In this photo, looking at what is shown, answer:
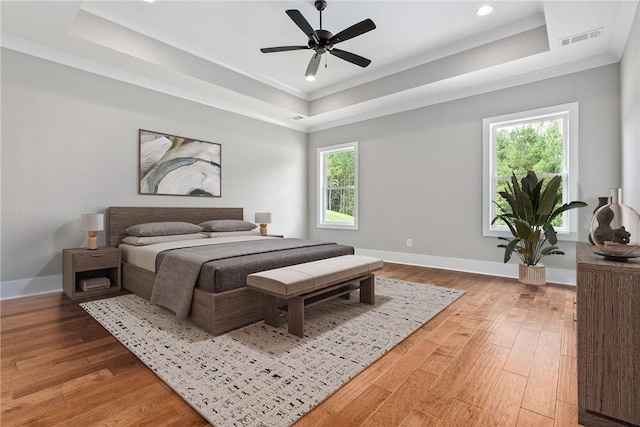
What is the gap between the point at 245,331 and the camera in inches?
92.0

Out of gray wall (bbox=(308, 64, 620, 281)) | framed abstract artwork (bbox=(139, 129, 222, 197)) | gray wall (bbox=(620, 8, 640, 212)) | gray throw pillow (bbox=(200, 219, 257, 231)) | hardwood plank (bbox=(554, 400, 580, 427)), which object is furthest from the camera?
gray throw pillow (bbox=(200, 219, 257, 231))

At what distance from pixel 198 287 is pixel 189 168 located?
2774 millimetres

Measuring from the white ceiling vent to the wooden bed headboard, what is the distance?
4.92m

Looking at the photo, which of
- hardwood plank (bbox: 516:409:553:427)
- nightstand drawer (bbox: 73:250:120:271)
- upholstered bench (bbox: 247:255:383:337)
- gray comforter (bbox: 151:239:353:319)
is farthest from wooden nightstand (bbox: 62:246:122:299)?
hardwood plank (bbox: 516:409:553:427)

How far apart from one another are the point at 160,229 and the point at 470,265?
436 centimetres

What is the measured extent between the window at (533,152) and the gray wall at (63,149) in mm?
4322

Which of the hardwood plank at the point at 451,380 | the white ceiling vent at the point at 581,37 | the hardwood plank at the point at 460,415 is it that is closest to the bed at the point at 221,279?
the hardwood plank at the point at 451,380

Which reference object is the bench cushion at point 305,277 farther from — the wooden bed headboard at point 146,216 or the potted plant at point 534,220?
the wooden bed headboard at point 146,216

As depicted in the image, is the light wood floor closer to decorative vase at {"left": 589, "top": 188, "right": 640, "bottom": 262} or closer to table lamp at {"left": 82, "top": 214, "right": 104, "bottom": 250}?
decorative vase at {"left": 589, "top": 188, "right": 640, "bottom": 262}

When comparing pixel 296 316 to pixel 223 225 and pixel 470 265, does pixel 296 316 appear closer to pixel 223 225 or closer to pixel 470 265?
pixel 223 225

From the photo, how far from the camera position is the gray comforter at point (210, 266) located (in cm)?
239

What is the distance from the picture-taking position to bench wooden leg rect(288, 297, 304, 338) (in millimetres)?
2232

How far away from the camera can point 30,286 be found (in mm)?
3320

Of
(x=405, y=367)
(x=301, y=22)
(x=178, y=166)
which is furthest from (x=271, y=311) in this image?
(x=178, y=166)
